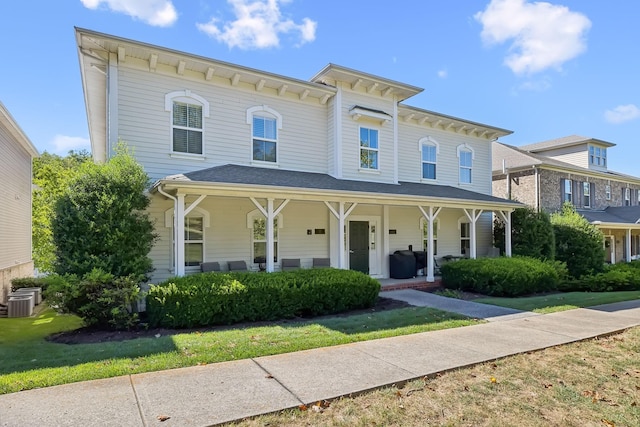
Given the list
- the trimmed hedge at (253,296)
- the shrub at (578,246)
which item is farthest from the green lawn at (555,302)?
the shrub at (578,246)

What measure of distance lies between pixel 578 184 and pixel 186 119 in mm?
21530

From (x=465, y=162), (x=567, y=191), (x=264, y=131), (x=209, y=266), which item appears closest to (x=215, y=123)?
(x=264, y=131)

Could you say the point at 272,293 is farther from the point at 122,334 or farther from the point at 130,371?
the point at 130,371

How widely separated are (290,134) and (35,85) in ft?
49.0

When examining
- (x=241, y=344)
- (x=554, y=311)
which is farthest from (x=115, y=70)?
(x=554, y=311)

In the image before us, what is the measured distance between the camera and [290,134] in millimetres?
11789

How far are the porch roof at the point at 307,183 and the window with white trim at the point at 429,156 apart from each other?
2.24 feet

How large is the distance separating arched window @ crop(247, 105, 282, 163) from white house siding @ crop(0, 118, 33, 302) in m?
7.68

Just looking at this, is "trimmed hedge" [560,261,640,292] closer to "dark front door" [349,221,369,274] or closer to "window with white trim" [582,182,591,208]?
"dark front door" [349,221,369,274]

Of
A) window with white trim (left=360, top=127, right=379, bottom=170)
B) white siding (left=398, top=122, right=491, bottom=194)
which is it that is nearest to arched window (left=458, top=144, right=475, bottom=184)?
white siding (left=398, top=122, right=491, bottom=194)

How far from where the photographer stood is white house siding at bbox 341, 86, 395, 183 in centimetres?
1230

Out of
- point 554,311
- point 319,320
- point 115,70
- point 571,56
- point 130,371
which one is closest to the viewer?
point 130,371

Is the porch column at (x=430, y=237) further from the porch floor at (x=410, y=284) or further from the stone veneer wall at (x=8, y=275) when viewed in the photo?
the stone veneer wall at (x=8, y=275)

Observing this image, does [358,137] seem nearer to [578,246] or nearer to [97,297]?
[97,297]
